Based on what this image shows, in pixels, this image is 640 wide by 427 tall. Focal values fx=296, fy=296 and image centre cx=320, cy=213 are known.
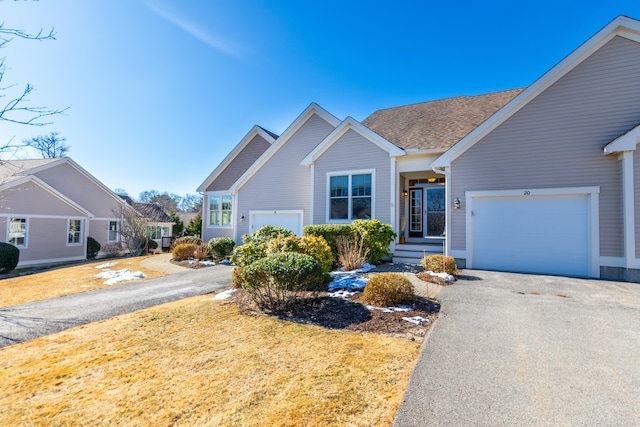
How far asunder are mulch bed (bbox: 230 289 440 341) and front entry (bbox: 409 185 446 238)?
830 cm

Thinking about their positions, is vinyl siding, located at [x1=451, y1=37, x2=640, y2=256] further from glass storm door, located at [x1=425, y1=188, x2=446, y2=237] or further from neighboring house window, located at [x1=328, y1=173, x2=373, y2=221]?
neighboring house window, located at [x1=328, y1=173, x2=373, y2=221]

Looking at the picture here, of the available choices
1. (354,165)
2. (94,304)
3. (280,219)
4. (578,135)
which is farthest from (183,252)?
(578,135)

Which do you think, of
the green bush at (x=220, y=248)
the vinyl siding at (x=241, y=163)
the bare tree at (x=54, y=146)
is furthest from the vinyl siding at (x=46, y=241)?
the bare tree at (x=54, y=146)

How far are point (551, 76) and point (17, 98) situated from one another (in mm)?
13403

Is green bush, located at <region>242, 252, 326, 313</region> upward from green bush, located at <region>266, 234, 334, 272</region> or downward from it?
downward

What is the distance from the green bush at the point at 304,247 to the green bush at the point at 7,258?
56.1ft

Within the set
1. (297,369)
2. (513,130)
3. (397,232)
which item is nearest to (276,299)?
(297,369)

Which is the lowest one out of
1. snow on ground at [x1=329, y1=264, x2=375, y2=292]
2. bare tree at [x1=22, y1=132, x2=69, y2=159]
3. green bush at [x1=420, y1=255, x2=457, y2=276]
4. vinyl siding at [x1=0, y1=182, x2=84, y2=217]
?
snow on ground at [x1=329, y1=264, x2=375, y2=292]

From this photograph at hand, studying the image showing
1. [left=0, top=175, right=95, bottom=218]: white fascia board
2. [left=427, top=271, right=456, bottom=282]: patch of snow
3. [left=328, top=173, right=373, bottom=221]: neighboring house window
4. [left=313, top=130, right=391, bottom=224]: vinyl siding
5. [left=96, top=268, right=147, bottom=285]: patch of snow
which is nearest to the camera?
[left=427, top=271, right=456, bottom=282]: patch of snow

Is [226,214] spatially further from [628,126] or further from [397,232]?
[628,126]

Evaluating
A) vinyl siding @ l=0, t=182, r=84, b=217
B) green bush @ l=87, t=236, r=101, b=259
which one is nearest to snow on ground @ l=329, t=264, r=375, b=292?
vinyl siding @ l=0, t=182, r=84, b=217

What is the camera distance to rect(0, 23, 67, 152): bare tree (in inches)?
199

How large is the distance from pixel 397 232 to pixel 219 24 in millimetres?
10336

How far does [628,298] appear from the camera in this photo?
6371 millimetres
